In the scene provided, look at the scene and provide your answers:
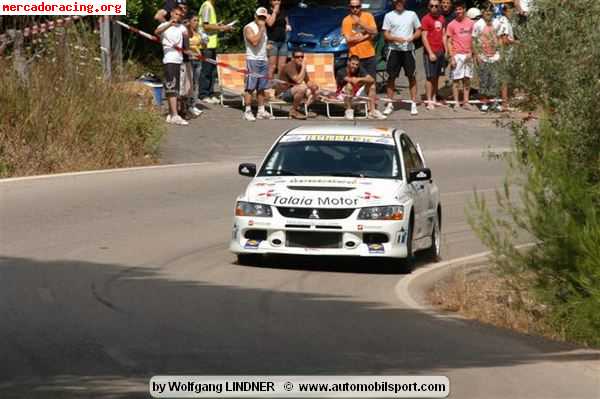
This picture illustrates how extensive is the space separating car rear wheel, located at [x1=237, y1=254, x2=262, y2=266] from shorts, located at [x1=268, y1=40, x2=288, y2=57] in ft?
45.0

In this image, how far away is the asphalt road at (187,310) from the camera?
10.4 meters

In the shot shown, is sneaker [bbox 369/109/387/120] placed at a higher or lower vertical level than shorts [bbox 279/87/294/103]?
lower

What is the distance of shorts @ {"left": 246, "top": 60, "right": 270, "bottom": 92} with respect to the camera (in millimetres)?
28688

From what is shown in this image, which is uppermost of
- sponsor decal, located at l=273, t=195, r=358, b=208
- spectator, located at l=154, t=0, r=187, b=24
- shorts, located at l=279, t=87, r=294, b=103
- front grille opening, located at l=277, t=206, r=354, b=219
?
spectator, located at l=154, t=0, r=187, b=24

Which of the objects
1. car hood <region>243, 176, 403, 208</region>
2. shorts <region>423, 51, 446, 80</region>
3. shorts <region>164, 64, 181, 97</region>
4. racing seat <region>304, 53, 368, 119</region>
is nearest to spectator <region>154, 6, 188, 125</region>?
shorts <region>164, 64, 181, 97</region>

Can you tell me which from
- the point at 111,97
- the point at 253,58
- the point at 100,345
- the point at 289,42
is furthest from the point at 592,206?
the point at 289,42

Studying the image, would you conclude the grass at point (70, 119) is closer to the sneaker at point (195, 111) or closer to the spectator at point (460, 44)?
the sneaker at point (195, 111)

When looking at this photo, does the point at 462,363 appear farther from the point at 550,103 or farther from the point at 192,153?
the point at 192,153

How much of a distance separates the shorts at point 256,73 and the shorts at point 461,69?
4338mm

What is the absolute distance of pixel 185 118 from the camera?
28859 mm

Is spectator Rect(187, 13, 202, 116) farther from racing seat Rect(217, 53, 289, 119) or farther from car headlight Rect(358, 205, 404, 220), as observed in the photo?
car headlight Rect(358, 205, 404, 220)

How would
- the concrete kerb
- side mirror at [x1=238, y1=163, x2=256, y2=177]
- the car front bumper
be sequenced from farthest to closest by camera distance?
side mirror at [x1=238, y1=163, x2=256, y2=177], the car front bumper, the concrete kerb
